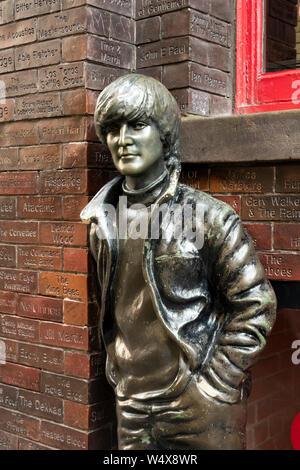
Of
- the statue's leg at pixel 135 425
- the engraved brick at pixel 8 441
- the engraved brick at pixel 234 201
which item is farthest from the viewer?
the engraved brick at pixel 8 441

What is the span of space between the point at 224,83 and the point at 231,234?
3.15 ft

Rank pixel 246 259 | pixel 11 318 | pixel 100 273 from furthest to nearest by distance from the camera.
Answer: pixel 11 318
pixel 100 273
pixel 246 259

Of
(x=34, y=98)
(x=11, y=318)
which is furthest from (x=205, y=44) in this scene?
(x=11, y=318)

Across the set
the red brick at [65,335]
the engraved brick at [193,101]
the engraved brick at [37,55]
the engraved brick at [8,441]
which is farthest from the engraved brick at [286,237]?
the engraved brick at [8,441]

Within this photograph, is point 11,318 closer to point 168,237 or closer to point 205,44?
point 168,237

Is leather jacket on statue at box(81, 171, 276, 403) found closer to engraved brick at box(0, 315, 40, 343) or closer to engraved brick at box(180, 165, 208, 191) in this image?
engraved brick at box(180, 165, 208, 191)

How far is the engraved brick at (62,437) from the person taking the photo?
2533mm

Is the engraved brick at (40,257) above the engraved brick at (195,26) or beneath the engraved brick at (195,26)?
beneath

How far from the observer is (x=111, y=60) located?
2.58 metres

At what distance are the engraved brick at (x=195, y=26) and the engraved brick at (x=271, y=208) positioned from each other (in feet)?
2.62

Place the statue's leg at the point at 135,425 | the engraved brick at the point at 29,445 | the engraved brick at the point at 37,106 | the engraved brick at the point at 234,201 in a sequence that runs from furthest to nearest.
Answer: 1. the engraved brick at the point at 29,445
2. the engraved brick at the point at 37,106
3. the engraved brick at the point at 234,201
4. the statue's leg at the point at 135,425

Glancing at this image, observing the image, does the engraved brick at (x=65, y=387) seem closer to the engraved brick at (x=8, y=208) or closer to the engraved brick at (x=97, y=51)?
the engraved brick at (x=8, y=208)

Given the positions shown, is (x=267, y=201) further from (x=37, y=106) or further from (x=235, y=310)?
(x=37, y=106)

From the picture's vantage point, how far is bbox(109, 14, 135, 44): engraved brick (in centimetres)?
257
